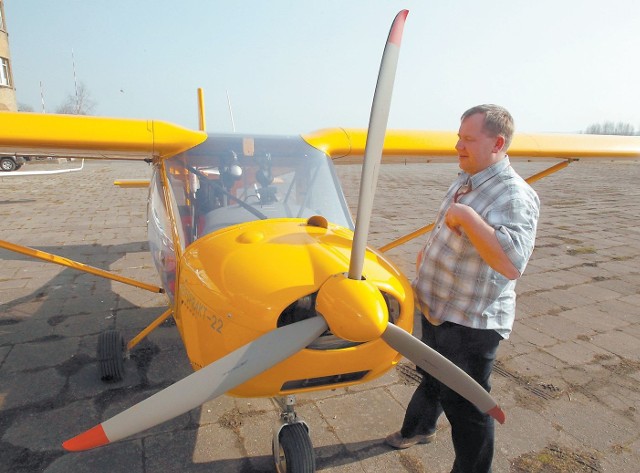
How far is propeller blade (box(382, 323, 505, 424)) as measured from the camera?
174cm

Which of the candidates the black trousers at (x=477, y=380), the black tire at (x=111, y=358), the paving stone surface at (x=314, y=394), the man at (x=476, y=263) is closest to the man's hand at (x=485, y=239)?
the man at (x=476, y=263)

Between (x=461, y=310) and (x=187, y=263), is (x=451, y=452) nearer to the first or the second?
(x=461, y=310)

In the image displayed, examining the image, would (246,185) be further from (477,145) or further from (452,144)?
(452,144)

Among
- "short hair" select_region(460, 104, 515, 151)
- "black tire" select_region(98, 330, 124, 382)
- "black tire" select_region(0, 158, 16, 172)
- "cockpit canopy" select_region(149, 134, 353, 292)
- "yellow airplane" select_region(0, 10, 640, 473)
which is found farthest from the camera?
"black tire" select_region(0, 158, 16, 172)

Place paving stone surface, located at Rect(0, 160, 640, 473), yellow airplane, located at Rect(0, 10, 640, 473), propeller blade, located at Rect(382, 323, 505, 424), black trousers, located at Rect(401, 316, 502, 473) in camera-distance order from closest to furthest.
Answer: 1. yellow airplane, located at Rect(0, 10, 640, 473)
2. propeller blade, located at Rect(382, 323, 505, 424)
3. black trousers, located at Rect(401, 316, 502, 473)
4. paving stone surface, located at Rect(0, 160, 640, 473)

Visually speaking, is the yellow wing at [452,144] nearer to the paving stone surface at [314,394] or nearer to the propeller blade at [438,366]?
the paving stone surface at [314,394]

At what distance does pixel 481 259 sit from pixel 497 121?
62cm

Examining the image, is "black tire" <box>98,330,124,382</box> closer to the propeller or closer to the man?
the propeller

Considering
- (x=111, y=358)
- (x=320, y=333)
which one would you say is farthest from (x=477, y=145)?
(x=111, y=358)

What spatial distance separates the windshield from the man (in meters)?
0.81

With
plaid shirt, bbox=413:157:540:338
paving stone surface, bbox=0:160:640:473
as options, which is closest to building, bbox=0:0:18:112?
paving stone surface, bbox=0:160:640:473

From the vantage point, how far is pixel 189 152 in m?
3.04

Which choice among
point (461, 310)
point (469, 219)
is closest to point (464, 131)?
point (469, 219)

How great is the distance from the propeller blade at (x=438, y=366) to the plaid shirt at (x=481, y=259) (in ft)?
0.86
